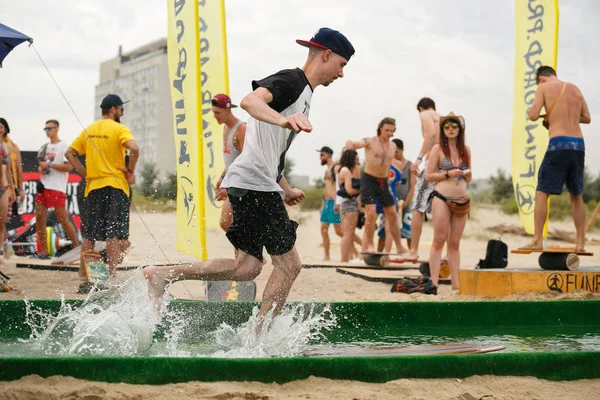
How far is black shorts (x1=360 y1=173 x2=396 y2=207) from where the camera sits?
40.9 ft

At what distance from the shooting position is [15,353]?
4.66 metres

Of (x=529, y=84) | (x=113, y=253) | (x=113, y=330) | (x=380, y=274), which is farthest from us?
(x=529, y=84)

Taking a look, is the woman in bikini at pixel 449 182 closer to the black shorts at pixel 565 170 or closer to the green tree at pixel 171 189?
the black shorts at pixel 565 170

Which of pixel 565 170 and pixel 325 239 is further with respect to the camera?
pixel 325 239

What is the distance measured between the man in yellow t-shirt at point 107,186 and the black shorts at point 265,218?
13.4 feet

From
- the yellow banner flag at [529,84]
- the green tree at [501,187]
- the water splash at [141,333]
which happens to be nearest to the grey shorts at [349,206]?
the yellow banner flag at [529,84]

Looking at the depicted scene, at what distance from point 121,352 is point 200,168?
13.2 ft

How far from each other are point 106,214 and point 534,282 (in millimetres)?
4552

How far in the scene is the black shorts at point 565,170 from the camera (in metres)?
8.72

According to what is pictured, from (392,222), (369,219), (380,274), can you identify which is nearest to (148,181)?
(392,222)

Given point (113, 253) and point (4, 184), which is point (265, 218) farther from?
point (4, 184)

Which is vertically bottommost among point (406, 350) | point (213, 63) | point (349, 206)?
point (406, 350)

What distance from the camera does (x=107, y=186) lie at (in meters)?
8.70

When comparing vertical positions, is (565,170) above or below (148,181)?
below
